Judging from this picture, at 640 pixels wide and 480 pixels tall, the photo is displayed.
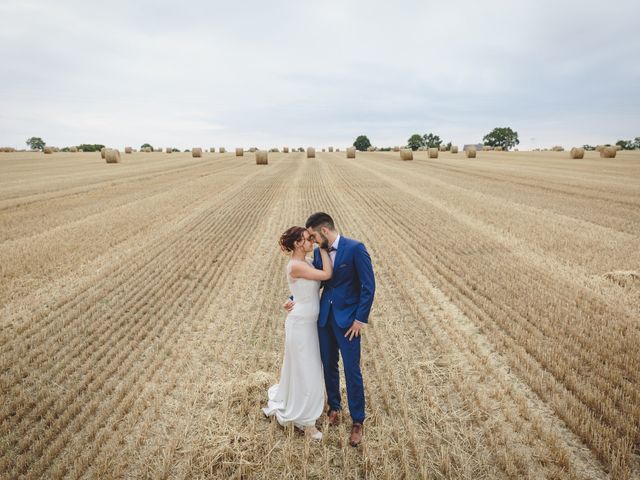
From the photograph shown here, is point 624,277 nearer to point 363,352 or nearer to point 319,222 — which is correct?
point 363,352

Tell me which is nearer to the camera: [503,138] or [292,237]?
[292,237]

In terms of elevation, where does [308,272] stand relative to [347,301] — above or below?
above

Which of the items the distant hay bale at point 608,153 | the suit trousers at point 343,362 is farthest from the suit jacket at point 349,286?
the distant hay bale at point 608,153

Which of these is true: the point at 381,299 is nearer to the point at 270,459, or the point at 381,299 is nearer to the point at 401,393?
the point at 401,393

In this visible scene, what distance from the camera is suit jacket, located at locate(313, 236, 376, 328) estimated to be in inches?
153

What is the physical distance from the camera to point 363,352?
232 inches

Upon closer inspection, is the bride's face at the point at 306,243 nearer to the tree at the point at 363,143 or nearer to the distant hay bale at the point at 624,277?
the distant hay bale at the point at 624,277

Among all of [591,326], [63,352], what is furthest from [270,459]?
[591,326]

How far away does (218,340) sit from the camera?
20.8 feet

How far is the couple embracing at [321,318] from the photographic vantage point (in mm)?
3910

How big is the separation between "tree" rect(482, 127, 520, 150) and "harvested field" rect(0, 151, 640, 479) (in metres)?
110

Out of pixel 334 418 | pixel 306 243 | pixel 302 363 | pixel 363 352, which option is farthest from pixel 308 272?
pixel 363 352

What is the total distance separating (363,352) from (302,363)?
201 cm

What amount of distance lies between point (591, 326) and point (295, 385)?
17.2 feet
